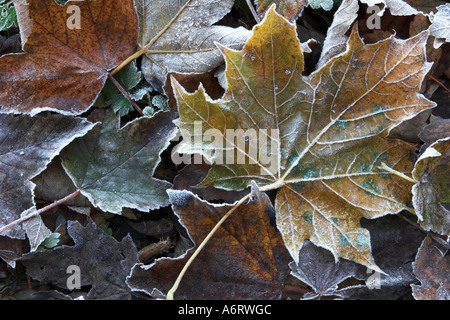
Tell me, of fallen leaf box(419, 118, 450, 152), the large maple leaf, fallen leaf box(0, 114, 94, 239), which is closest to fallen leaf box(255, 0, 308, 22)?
the large maple leaf

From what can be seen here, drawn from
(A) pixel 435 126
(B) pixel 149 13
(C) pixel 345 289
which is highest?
(B) pixel 149 13

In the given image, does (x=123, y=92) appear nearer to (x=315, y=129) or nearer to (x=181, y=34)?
(x=181, y=34)

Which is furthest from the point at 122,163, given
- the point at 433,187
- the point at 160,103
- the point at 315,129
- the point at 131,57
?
the point at 433,187

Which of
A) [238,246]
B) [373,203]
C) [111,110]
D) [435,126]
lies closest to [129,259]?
[238,246]

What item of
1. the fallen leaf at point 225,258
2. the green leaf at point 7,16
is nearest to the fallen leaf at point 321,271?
the fallen leaf at point 225,258

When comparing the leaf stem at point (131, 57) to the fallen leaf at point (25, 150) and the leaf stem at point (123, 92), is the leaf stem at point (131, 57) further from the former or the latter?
the fallen leaf at point (25, 150)

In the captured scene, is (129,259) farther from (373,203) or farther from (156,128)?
(373,203)
